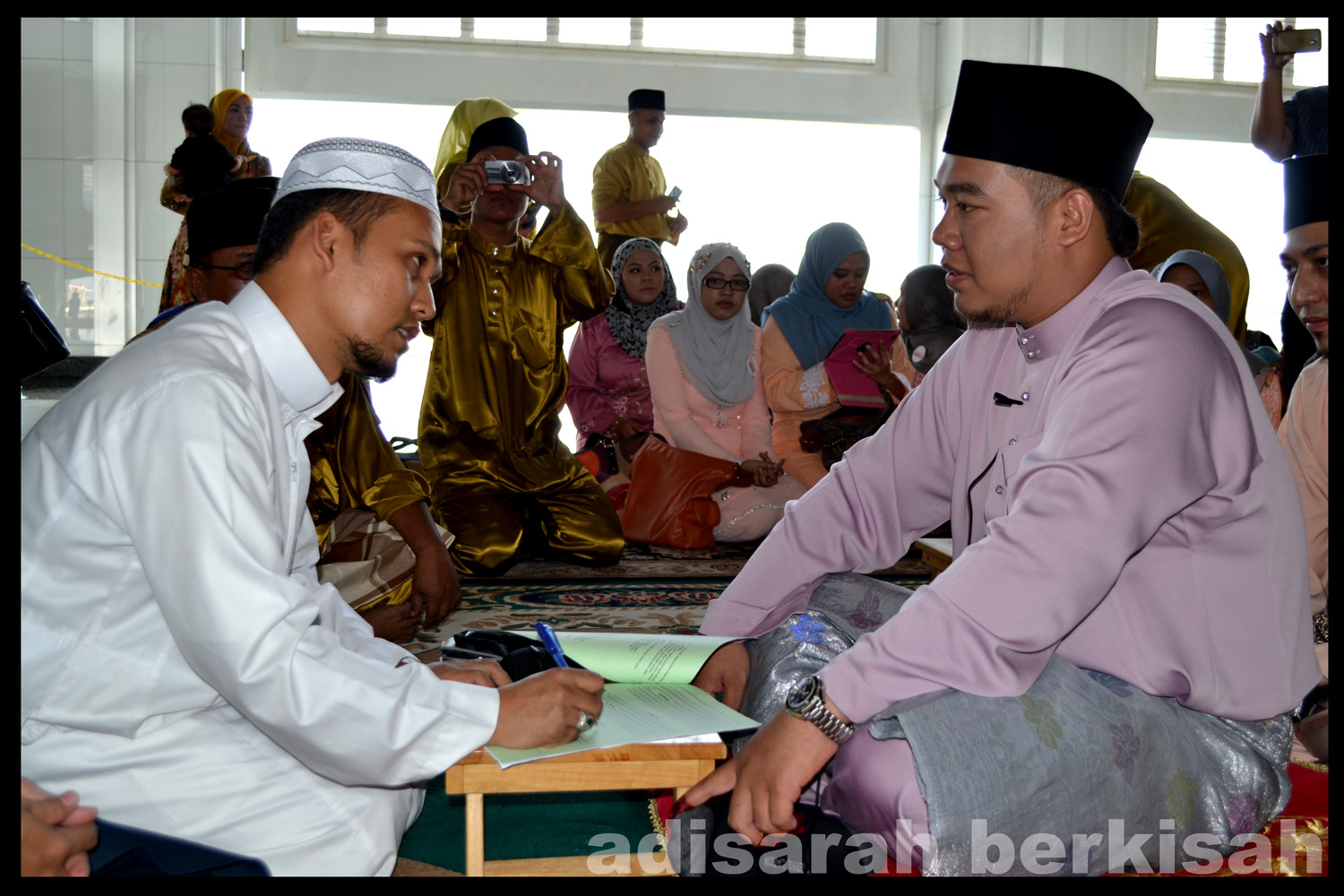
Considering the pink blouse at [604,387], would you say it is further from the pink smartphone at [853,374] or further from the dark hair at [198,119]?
the dark hair at [198,119]

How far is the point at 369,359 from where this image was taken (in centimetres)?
145

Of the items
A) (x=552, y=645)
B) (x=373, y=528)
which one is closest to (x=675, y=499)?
(x=373, y=528)

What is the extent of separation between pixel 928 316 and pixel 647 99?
2816 millimetres

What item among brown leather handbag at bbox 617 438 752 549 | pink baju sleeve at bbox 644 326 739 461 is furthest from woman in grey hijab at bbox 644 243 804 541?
brown leather handbag at bbox 617 438 752 549

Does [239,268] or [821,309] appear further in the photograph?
[821,309]

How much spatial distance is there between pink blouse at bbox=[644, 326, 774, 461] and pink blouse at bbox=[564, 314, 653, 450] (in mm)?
155

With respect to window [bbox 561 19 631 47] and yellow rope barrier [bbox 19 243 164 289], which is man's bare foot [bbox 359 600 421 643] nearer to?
yellow rope barrier [bbox 19 243 164 289]

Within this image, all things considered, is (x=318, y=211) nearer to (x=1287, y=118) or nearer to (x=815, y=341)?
(x=1287, y=118)

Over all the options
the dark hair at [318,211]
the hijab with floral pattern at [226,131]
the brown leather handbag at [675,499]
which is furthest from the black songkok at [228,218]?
the hijab with floral pattern at [226,131]

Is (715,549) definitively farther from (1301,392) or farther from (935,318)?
(1301,392)

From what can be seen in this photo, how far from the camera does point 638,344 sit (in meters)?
5.33

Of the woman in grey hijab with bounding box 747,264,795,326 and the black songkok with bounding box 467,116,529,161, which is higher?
the black songkok with bounding box 467,116,529,161

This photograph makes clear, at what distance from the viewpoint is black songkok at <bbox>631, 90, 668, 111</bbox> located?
7.12m

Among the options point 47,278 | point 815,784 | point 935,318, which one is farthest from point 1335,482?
point 47,278
